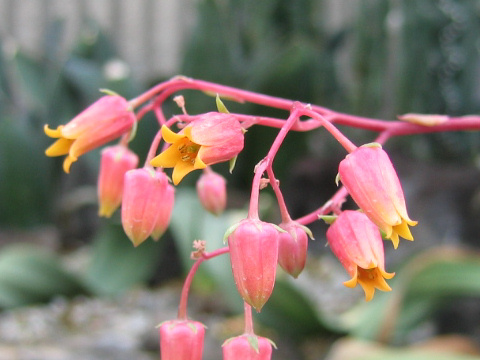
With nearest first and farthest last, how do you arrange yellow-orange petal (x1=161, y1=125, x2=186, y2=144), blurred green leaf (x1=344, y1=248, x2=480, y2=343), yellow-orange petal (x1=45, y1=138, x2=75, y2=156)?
yellow-orange petal (x1=161, y1=125, x2=186, y2=144) < yellow-orange petal (x1=45, y1=138, x2=75, y2=156) < blurred green leaf (x1=344, y1=248, x2=480, y2=343)

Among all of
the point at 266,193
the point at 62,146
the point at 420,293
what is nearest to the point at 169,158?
the point at 62,146

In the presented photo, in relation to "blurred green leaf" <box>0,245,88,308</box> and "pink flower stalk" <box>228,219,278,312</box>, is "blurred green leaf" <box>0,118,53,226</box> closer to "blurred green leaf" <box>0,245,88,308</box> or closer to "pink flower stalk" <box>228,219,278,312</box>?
"blurred green leaf" <box>0,245,88,308</box>

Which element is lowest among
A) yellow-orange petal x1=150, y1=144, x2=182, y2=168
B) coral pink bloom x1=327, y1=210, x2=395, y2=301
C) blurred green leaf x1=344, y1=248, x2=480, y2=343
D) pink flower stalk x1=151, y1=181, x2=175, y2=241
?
blurred green leaf x1=344, y1=248, x2=480, y2=343

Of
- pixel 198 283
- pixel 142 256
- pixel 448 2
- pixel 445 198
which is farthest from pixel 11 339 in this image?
pixel 448 2

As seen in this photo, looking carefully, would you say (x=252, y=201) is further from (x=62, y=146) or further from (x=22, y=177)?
(x=22, y=177)

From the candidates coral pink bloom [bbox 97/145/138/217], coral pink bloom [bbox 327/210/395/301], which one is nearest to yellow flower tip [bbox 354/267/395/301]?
coral pink bloom [bbox 327/210/395/301]

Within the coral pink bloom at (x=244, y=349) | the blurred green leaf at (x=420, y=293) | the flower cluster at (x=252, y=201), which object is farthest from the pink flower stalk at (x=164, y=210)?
the blurred green leaf at (x=420, y=293)

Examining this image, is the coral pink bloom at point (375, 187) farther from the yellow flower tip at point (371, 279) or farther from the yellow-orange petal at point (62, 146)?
the yellow-orange petal at point (62, 146)
